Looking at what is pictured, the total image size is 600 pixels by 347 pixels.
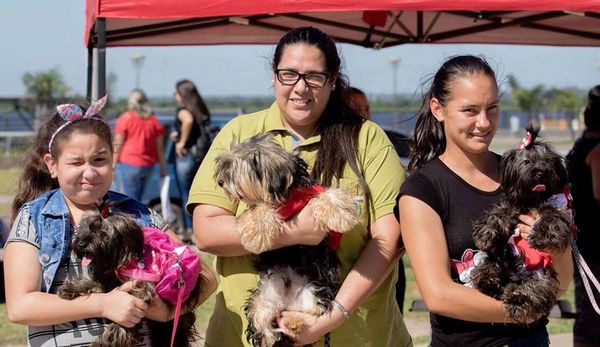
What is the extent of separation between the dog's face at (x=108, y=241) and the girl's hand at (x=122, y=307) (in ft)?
0.32

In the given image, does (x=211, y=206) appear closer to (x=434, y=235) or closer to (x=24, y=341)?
(x=434, y=235)

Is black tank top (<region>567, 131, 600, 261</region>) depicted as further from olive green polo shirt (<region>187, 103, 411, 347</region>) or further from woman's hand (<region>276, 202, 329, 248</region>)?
woman's hand (<region>276, 202, 329, 248</region>)

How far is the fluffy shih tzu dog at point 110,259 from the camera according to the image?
311 cm

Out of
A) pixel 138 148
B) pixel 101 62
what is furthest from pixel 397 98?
pixel 101 62

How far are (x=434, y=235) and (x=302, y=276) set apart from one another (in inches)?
19.3

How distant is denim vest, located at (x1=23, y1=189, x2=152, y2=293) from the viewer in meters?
3.21

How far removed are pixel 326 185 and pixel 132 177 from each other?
9.09 m

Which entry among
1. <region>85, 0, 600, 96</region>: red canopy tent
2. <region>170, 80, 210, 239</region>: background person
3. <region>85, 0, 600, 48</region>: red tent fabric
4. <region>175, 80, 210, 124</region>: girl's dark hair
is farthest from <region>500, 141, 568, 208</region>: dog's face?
<region>175, 80, 210, 124</region>: girl's dark hair

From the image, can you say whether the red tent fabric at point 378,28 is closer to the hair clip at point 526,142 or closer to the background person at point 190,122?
the hair clip at point 526,142

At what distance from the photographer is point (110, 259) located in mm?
3123

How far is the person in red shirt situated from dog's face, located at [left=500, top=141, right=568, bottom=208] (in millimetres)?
9158

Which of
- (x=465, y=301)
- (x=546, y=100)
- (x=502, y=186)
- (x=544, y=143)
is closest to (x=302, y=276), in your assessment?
(x=465, y=301)

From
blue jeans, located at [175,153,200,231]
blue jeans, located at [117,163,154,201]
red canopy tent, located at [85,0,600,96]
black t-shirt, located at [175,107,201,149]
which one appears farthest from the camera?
blue jeans, located at [117,163,154,201]

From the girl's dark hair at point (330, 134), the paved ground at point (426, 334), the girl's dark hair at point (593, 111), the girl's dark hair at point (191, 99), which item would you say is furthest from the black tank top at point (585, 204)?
the girl's dark hair at point (191, 99)
